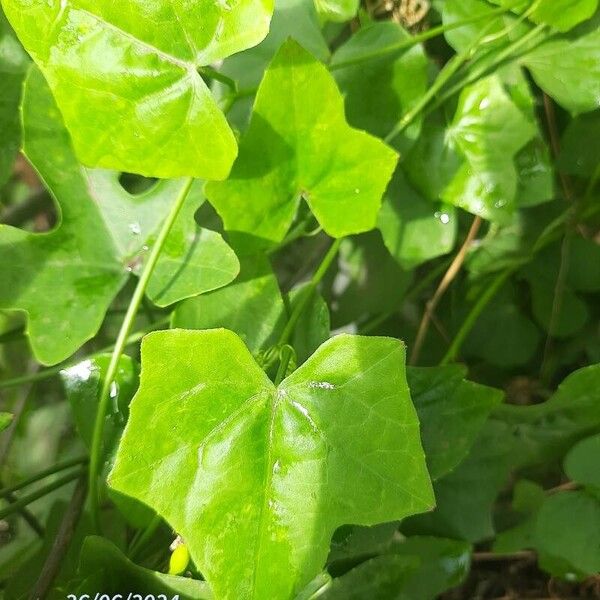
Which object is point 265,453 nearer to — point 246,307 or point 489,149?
point 246,307

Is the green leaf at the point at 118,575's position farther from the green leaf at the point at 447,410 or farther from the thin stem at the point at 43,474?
the green leaf at the point at 447,410

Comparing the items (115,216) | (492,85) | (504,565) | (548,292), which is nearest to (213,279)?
(115,216)

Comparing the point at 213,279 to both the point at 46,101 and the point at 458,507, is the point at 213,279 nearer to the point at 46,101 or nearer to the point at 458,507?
the point at 46,101

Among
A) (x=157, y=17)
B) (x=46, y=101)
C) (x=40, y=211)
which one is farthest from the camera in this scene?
(x=40, y=211)

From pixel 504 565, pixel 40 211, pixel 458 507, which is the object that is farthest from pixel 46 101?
pixel 504 565

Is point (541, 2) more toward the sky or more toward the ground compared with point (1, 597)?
more toward the sky

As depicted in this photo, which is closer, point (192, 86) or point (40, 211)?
point (192, 86)

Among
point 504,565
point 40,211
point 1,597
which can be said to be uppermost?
point 40,211

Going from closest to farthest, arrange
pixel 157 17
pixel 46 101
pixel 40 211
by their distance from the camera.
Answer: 1. pixel 157 17
2. pixel 46 101
3. pixel 40 211

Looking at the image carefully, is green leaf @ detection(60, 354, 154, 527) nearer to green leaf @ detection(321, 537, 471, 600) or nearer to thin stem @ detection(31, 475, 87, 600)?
thin stem @ detection(31, 475, 87, 600)
